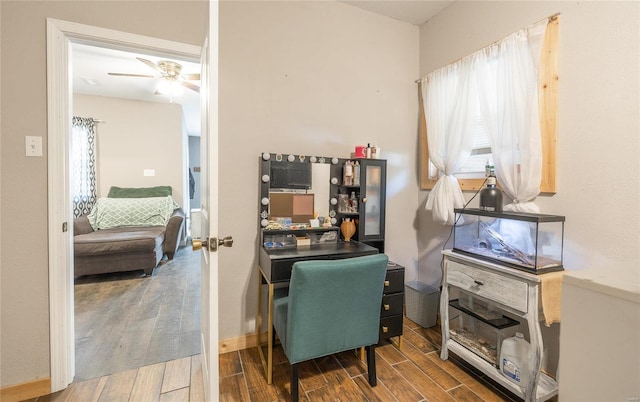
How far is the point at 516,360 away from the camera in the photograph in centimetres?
152

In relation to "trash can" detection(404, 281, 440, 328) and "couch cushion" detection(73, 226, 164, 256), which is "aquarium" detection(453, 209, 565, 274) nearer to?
"trash can" detection(404, 281, 440, 328)

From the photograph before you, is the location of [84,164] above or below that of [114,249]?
above

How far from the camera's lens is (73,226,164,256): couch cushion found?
10.6 ft

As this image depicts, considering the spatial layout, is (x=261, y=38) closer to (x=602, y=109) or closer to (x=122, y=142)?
(x=602, y=109)

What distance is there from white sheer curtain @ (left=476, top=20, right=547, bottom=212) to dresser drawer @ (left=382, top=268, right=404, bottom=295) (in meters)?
0.85

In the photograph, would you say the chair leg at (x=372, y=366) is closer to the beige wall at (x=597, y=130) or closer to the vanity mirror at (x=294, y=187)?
the vanity mirror at (x=294, y=187)

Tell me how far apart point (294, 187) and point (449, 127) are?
1356mm

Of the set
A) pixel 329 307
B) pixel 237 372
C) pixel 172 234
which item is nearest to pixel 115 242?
pixel 172 234

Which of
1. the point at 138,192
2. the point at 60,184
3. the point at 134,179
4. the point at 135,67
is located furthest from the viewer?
the point at 134,179

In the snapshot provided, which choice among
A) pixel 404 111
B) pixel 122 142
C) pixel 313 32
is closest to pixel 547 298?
pixel 404 111

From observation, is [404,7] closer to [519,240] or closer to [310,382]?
[519,240]

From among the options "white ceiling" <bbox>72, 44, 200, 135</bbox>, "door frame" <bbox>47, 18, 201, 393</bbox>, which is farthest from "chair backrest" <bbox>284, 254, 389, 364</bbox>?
"white ceiling" <bbox>72, 44, 200, 135</bbox>

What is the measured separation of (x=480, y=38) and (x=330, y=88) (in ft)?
3.90

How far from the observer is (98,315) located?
2.52 meters
